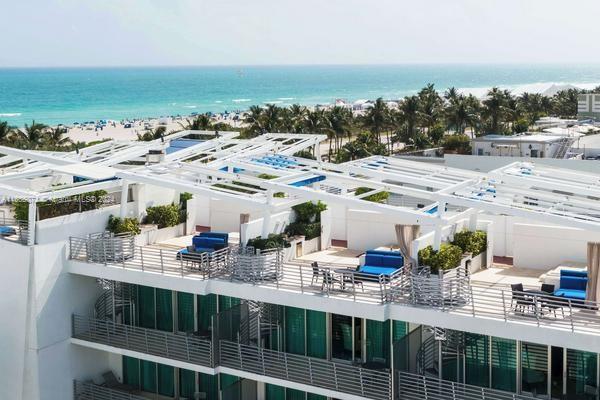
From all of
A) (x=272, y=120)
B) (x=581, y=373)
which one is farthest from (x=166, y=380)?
(x=272, y=120)

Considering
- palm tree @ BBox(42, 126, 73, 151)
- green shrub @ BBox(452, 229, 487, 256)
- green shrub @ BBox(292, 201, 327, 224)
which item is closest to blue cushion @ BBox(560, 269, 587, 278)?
green shrub @ BBox(452, 229, 487, 256)

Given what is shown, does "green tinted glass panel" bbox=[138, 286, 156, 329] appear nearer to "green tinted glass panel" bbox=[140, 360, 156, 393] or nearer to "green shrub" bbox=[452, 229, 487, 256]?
"green tinted glass panel" bbox=[140, 360, 156, 393]

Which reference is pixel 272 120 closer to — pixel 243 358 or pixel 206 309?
pixel 206 309

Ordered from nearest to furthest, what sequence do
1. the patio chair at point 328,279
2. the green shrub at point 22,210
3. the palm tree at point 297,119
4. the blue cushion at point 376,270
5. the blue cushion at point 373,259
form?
the patio chair at point 328,279 → the blue cushion at point 376,270 → the blue cushion at point 373,259 → the green shrub at point 22,210 → the palm tree at point 297,119

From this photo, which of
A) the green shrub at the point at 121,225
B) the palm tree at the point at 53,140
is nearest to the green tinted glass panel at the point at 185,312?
the green shrub at the point at 121,225

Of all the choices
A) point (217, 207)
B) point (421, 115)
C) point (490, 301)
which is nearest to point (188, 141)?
point (217, 207)

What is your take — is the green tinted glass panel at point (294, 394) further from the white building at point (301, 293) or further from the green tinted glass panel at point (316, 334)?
the green tinted glass panel at point (316, 334)
